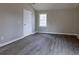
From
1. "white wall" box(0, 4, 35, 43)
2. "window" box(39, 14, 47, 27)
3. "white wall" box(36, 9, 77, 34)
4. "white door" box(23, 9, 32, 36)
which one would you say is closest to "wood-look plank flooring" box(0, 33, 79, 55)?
"white wall" box(0, 4, 35, 43)

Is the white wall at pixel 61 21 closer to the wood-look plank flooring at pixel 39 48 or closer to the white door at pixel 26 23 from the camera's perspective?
the white door at pixel 26 23

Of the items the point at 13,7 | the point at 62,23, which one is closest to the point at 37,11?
the point at 62,23

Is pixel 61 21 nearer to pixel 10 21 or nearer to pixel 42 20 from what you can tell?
pixel 42 20

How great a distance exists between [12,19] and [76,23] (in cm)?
563

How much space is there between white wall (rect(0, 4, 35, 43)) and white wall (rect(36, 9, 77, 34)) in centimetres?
363

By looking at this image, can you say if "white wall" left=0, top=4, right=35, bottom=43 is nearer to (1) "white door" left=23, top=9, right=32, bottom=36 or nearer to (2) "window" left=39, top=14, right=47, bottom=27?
(1) "white door" left=23, top=9, right=32, bottom=36

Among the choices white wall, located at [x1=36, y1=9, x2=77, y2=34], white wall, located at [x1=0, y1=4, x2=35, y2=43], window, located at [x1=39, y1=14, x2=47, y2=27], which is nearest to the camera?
white wall, located at [x1=0, y1=4, x2=35, y2=43]

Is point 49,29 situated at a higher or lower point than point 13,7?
lower

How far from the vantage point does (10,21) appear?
5816 mm

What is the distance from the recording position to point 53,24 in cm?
1034

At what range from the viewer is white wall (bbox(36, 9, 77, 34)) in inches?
383

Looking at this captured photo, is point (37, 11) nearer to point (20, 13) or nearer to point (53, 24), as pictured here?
point (53, 24)

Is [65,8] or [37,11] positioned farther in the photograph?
[37,11]

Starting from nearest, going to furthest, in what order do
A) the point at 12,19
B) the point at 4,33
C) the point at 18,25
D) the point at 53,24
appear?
the point at 4,33 → the point at 12,19 → the point at 18,25 → the point at 53,24
